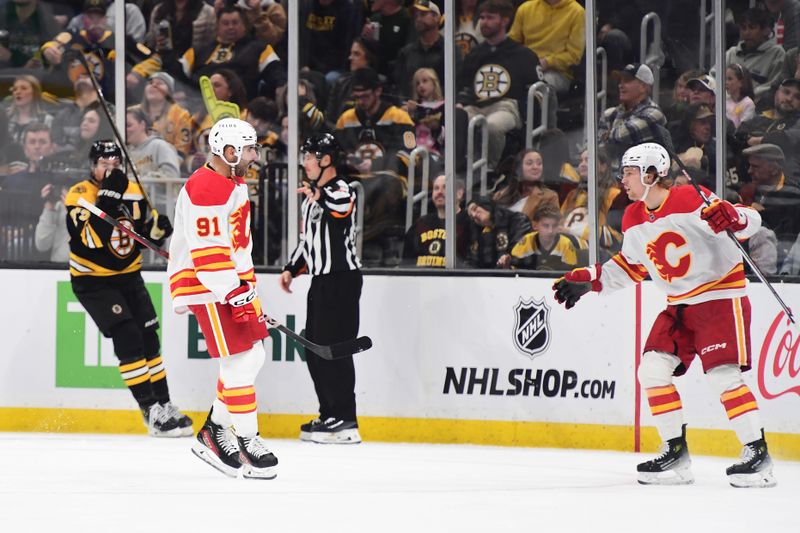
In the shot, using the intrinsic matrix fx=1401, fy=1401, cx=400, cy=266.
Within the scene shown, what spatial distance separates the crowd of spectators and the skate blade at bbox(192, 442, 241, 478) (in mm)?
1775

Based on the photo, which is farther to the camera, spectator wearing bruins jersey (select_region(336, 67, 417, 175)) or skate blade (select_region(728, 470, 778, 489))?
spectator wearing bruins jersey (select_region(336, 67, 417, 175))

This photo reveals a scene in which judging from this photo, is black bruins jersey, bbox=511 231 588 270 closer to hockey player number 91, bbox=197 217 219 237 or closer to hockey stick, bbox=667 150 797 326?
hockey stick, bbox=667 150 797 326

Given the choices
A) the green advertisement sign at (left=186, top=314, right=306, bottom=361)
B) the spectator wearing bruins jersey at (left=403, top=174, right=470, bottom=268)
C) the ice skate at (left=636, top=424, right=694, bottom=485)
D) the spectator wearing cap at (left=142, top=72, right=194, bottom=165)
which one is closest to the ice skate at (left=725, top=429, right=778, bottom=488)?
the ice skate at (left=636, top=424, right=694, bottom=485)

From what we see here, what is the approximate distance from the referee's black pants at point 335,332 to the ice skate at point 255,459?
46.5 inches

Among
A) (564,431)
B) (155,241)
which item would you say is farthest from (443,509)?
(155,241)

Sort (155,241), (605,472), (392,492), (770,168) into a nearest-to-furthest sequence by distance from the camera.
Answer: (392,492) < (605,472) < (770,168) < (155,241)

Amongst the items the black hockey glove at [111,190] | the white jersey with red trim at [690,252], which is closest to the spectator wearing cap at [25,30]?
the black hockey glove at [111,190]

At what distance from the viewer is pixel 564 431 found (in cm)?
607

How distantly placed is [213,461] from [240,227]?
0.87 meters

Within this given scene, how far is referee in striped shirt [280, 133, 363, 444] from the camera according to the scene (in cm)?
615

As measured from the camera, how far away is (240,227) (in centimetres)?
489

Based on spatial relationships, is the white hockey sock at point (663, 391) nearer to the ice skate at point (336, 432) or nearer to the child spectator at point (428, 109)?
the ice skate at point (336, 432)

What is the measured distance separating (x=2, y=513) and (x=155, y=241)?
7.66ft

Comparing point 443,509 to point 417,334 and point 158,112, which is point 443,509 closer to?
point 417,334
